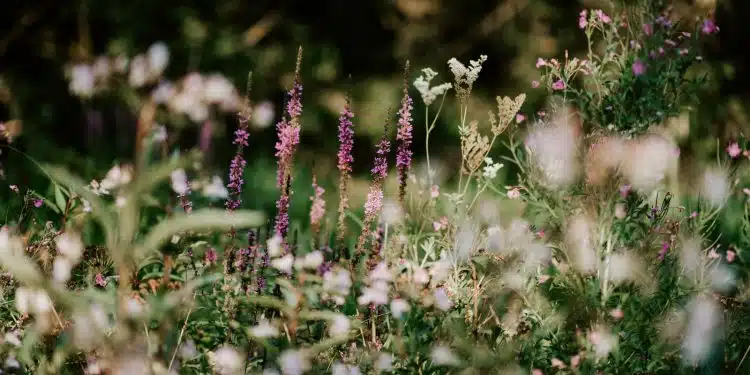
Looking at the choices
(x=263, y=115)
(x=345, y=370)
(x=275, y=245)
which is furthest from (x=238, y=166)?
(x=263, y=115)

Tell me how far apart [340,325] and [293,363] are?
11.1 inches

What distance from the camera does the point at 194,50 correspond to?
298 inches

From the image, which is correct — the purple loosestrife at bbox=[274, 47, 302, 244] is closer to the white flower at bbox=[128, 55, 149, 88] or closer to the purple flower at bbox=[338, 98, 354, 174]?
the purple flower at bbox=[338, 98, 354, 174]

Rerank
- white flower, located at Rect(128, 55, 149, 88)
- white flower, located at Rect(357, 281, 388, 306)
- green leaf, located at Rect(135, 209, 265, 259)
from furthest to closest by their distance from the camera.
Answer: white flower, located at Rect(128, 55, 149, 88) → white flower, located at Rect(357, 281, 388, 306) → green leaf, located at Rect(135, 209, 265, 259)

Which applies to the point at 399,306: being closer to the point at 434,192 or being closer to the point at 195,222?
the point at 434,192

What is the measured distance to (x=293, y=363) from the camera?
1.91 meters

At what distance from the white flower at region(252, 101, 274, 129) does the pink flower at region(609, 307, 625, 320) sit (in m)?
5.95

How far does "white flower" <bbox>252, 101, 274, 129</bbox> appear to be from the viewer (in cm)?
791

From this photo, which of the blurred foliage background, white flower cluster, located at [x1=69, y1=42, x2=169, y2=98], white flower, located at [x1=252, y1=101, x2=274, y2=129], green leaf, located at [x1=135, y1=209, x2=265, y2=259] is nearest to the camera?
green leaf, located at [x1=135, y1=209, x2=265, y2=259]

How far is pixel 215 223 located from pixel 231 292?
3.86ft

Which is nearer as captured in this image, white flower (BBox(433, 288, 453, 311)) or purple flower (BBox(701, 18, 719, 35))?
white flower (BBox(433, 288, 453, 311))

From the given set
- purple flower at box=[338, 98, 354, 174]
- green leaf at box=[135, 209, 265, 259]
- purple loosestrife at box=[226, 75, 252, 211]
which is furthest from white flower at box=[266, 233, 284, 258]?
green leaf at box=[135, 209, 265, 259]

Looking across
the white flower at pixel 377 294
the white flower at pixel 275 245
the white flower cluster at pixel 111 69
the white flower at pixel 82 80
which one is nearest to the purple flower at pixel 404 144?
the white flower at pixel 377 294

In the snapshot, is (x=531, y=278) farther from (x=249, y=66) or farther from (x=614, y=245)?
(x=249, y=66)
